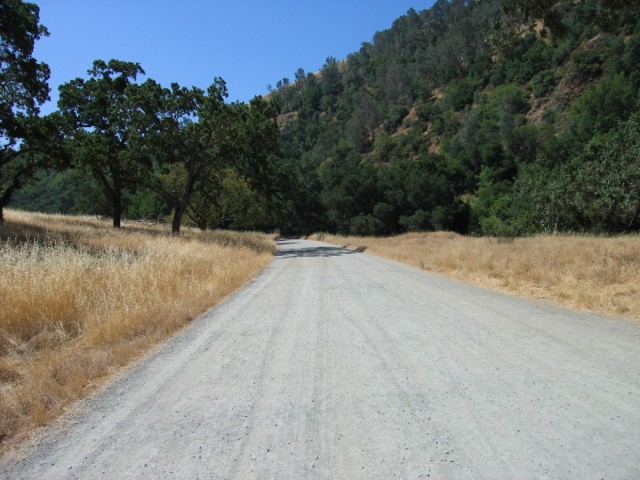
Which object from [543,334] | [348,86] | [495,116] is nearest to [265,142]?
[543,334]

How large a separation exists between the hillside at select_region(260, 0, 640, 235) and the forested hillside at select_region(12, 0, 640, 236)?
0.24m

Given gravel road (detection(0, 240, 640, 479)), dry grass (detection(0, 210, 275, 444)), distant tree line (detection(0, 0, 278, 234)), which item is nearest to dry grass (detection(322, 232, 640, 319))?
gravel road (detection(0, 240, 640, 479))

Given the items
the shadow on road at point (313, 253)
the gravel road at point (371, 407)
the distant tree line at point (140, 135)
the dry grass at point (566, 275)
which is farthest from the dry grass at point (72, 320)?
the distant tree line at point (140, 135)

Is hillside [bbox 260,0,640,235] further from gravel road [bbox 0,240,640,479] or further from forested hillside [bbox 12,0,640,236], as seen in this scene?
gravel road [bbox 0,240,640,479]

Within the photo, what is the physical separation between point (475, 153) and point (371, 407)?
307 feet

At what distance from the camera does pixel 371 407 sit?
133 inches

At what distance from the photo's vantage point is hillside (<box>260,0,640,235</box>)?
40.8m

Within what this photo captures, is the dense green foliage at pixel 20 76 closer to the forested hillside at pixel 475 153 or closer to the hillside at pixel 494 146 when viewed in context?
the forested hillside at pixel 475 153

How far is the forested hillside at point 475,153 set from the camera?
1368 inches

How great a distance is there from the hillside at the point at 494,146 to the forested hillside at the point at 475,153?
24 centimetres

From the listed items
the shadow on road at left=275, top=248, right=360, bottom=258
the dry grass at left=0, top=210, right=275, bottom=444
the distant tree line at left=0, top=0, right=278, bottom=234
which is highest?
the distant tree line at left=0, top=0, right=278, bottom=234

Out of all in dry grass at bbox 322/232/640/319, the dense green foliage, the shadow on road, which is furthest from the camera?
the shadow on road

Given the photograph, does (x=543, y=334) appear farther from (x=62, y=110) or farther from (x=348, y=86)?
(x=348, y=86)

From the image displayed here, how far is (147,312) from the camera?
22.1 feet
